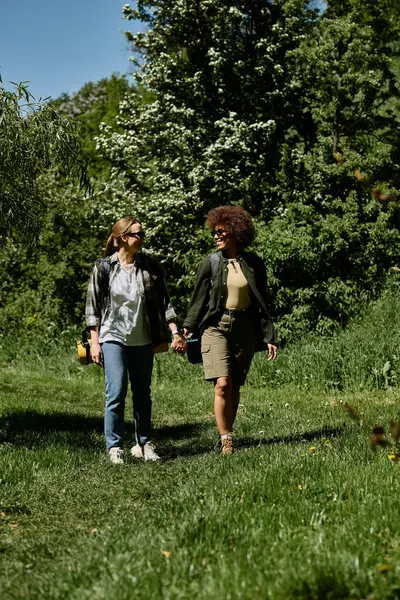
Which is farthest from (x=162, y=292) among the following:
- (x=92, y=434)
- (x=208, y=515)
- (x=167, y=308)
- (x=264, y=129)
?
(x=264, y=129)

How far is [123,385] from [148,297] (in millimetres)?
741

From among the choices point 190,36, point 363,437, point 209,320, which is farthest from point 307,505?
point 190,36

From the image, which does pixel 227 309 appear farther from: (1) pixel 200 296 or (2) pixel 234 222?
(2) pixel 234 222

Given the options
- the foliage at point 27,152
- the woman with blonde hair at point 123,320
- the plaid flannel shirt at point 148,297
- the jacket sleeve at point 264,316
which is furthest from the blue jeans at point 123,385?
the foliage at point 27,152

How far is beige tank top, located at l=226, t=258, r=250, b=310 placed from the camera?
6.67 m

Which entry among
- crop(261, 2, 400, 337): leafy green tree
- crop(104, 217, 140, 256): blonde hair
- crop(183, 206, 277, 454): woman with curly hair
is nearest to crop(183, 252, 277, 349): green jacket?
crop(183, 206, 277, 454): woman with curly hair

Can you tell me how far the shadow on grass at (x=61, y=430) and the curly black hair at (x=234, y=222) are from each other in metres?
2.31

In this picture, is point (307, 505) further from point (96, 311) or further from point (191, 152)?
point (191, 152)

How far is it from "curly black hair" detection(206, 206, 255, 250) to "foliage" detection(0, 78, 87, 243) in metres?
2.05

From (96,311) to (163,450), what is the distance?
1550 mm

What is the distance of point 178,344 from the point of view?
6793 mm

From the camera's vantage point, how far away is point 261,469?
5.30 m

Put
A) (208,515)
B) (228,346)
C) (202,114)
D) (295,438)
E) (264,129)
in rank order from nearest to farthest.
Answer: (208,515) < (228,346) < (295,438) < (264,129) < (202,114)

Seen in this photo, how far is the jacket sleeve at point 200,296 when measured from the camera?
6.68 metres
